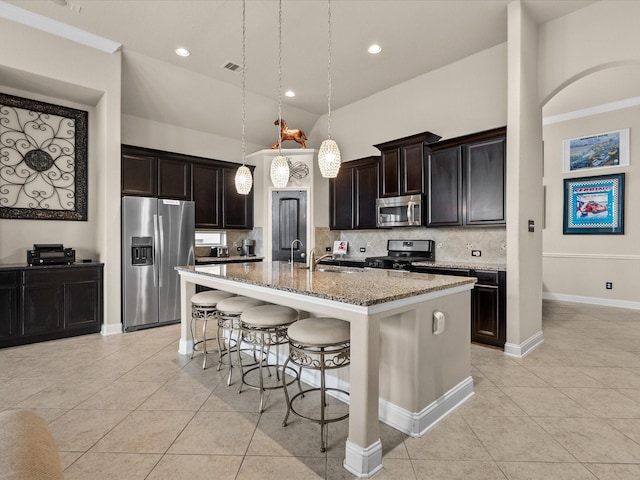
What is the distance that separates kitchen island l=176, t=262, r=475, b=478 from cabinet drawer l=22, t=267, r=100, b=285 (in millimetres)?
2413

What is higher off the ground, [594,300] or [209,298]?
[209,298]

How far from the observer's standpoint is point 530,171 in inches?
138

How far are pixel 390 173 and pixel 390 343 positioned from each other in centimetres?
320

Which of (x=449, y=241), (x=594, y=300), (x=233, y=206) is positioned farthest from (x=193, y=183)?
(x=594, y=300)

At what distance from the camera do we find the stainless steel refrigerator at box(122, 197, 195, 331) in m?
4.25

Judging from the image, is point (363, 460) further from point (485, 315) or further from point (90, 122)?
point (90, 122)


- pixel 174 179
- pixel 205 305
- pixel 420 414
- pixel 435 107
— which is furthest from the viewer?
pixel 174 179

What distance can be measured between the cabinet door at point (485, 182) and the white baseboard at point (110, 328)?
14.8 feet

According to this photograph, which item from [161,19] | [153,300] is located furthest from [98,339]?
[161,19]

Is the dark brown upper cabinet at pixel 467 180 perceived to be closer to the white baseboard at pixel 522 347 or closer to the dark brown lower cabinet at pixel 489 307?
the dark brown lower cabinet at pixel 489 307

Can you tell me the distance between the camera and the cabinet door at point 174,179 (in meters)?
4.96

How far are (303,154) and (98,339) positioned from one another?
4.03m

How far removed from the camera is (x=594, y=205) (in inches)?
224

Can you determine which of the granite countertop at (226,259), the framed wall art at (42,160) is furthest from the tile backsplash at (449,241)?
the framed wall art at (42,160)
